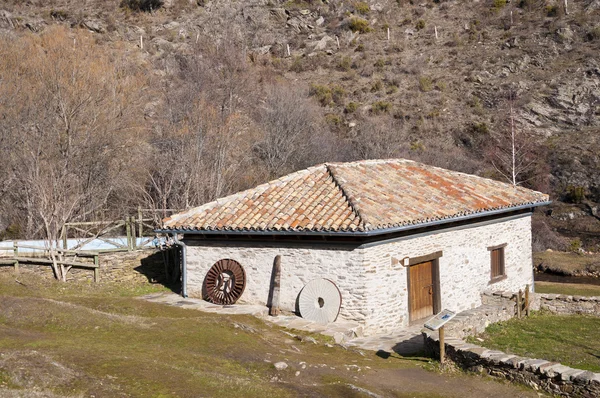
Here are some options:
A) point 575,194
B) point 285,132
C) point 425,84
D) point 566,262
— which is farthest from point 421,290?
point 425,84

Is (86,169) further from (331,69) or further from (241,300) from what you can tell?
(331,69)

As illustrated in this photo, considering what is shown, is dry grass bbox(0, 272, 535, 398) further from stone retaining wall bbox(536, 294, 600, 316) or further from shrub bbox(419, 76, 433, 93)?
shrub bbox(419, 76, 433, 93)

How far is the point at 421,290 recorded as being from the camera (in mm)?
15695

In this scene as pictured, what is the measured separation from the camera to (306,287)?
586 inches

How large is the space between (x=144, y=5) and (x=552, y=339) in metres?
57.5

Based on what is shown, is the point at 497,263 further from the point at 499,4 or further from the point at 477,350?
the point at 499,4

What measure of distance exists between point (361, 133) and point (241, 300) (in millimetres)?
25879

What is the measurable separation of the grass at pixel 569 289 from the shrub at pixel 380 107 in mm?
25219

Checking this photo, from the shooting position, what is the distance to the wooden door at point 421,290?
50.3ft

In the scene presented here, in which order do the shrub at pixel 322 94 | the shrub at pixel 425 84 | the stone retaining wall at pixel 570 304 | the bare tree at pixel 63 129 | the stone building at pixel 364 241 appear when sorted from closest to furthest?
the stone building at pixel 364 241
the stone retaining wall at pixel 570 304
the bare tree at pixel 63 129
the shrub at pixel 322 94
the shrub at pixel 425 84

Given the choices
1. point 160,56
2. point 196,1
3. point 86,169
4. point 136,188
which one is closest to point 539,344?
point 136,188

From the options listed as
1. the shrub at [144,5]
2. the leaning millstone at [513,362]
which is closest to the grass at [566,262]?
the leaning millstone at [513,362]

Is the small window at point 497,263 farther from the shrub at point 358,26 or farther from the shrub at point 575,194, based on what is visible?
the shrub at point 358,26

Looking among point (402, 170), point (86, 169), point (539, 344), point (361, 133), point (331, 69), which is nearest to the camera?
point (539, 344)
